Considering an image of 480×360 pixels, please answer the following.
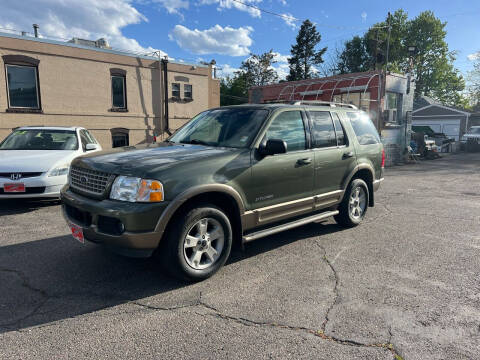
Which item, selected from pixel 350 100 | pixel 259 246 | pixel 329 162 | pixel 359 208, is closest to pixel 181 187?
pixel 259 246

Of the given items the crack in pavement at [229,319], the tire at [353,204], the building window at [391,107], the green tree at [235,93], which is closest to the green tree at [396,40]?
the green tree at [235,93]

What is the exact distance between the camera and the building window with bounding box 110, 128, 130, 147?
58.9 ft

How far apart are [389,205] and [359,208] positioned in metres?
2.24

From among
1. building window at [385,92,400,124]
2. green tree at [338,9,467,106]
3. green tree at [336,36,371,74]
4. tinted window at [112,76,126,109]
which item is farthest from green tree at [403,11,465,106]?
tinted window at [112,76,126,109]

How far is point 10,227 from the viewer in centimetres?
542

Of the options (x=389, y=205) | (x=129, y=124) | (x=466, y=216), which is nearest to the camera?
(x=466, y=216)

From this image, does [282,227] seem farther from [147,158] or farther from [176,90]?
[176,90]

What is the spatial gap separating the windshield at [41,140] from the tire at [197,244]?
5.04 m

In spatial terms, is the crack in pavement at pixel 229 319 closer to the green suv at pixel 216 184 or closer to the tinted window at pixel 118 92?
the green suv at pixel 216 184

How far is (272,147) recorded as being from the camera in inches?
152

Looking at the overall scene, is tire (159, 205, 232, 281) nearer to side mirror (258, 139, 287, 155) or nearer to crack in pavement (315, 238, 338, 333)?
Result: side mirror (258, 139, 287, 155)

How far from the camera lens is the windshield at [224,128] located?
4188mm

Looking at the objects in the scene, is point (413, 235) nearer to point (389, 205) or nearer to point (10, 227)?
point (389, 205)

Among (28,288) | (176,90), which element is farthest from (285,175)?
(176,90)
